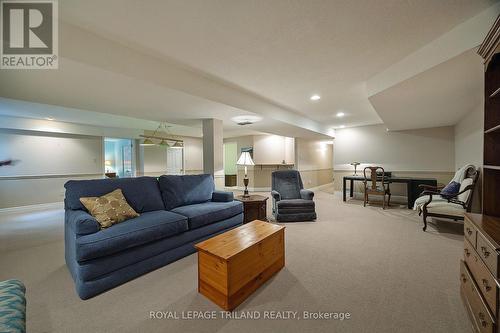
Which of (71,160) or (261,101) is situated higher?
(261,101)

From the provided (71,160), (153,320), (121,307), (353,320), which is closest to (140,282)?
(121,307)

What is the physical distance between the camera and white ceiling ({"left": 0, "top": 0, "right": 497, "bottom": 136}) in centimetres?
169

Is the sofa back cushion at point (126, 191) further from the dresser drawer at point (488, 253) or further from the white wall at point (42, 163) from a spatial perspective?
the white wall at point (42, 163)

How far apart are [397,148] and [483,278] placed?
6086 millimetres

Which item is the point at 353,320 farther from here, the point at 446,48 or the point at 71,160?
the point at 71,160

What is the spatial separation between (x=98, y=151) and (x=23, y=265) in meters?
4.86

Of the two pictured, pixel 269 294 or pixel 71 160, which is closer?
pixel 269 294

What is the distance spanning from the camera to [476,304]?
134cm

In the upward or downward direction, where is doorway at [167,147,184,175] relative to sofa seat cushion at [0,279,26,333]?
upward

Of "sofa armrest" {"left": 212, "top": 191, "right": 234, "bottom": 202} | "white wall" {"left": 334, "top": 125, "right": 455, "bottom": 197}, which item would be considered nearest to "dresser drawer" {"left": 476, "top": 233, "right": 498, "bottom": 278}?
"sofa armrest" {"left": 212, "top": 191, "right": 234, "bottom": 202}

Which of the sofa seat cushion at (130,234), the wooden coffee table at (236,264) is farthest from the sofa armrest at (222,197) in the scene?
the wooden coffee table at (236,264)

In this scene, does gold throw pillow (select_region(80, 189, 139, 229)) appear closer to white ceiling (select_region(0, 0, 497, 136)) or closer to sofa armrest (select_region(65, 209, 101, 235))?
sofa armrest (select_region(65, 209, 101, 235))

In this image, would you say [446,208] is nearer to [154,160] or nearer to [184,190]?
[184,190]

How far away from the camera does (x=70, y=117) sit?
5.11 m
